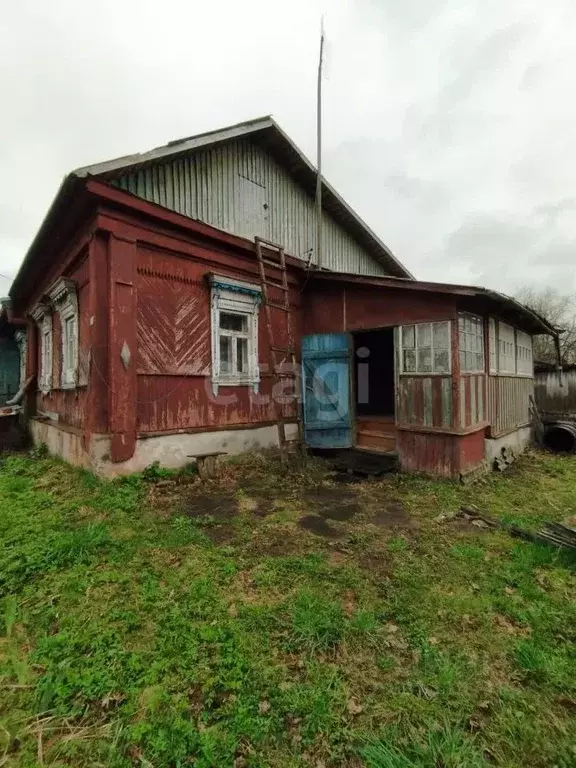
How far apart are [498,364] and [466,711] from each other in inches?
307

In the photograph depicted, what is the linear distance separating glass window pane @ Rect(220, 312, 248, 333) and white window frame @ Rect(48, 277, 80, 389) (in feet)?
8.79

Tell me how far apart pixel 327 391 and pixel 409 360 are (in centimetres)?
190

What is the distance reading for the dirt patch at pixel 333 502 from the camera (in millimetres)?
5141

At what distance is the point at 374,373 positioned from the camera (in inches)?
504

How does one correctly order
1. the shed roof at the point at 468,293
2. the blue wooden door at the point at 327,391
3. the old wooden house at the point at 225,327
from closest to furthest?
1. the old wooden house at the point at 225,327
2. the shed roof at the point at 468,293
3. the blue wooden door at the point at 327,391

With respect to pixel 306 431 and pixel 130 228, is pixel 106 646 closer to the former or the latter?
pixel 130 228

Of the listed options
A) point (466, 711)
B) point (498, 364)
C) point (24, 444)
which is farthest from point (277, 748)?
point (24, 444)

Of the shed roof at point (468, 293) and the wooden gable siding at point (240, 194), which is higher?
the wooden gable siding at point (240, 194)

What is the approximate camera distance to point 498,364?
27.9ft

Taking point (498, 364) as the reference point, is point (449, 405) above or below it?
below

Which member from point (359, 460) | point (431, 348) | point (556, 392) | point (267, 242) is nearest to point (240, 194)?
point (267, 242)

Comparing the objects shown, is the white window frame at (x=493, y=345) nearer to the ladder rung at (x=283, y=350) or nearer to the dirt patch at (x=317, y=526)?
the ladder rung at (x=283, y=350)

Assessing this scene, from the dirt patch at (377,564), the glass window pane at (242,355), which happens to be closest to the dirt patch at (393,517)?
the dirt patch at (377,564)

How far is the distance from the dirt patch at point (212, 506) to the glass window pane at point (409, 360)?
3.96m
